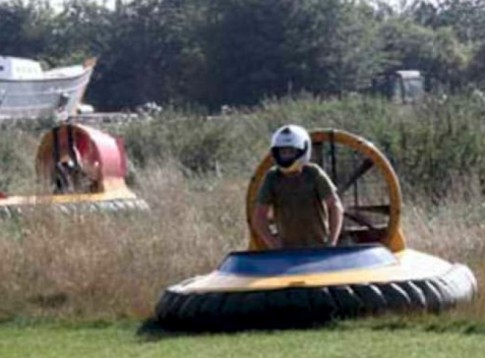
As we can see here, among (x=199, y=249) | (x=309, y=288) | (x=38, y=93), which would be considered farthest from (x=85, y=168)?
(x=38, y=93)

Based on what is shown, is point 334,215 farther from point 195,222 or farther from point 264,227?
point 195,222

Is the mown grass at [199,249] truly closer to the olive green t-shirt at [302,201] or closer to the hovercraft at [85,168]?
the hovercraft at [85,168]

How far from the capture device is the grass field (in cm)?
1180

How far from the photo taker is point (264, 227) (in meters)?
14.0

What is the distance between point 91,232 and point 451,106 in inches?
311

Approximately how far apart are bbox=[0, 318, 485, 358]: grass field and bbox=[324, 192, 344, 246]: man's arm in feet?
3.62

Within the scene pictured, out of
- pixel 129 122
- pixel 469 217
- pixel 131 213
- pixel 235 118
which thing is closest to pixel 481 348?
pixel 469 217

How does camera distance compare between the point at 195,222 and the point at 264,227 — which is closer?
the point at 264,227

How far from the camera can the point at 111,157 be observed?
23.3 m

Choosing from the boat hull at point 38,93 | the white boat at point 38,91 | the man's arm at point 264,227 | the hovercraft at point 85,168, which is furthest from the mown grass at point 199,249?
the boat hull at point 38,93

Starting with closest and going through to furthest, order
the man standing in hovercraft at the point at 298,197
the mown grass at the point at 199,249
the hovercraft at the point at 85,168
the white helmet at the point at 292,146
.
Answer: the mown grass at the point at 199,249, the white helmet at the point at 292,146, the man standing in hovercraft at the point at 298,197, the hovercraft at the point at 85,168

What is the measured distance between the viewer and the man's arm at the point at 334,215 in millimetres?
13664

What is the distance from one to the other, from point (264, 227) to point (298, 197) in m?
0.43

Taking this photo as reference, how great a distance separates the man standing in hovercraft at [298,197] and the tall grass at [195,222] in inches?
48.0
